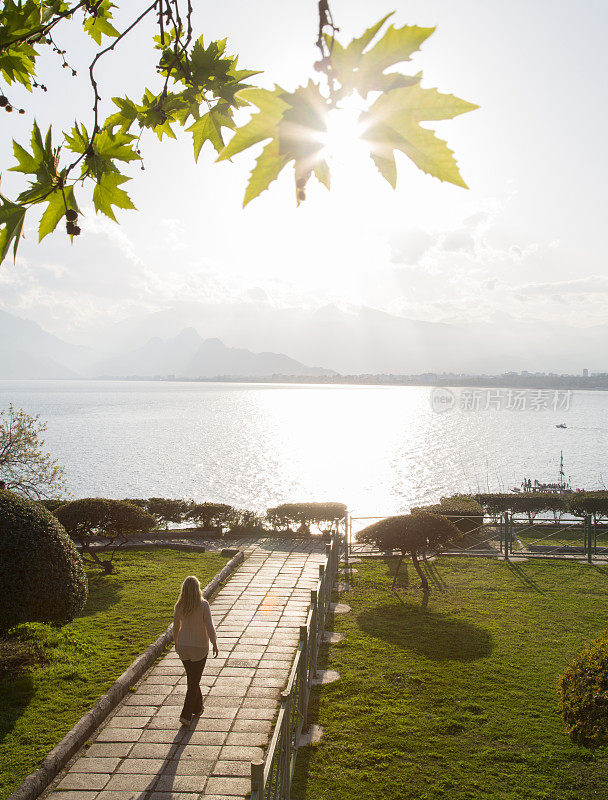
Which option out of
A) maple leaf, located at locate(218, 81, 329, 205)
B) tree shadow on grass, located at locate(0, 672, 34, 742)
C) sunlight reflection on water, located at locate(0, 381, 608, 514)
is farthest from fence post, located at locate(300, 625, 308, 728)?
sunlight reflection on water, located at locate(0, 381, 608, 514)

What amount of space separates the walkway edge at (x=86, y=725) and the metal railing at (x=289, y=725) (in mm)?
2458

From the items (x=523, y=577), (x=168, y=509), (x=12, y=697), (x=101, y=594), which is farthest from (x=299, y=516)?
(x=12, y=697)

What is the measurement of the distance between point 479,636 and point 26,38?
11.3 m

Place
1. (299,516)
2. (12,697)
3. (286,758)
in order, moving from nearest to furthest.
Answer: (286,758) < (12,697) < (299,516)

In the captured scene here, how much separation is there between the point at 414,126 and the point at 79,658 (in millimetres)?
10389

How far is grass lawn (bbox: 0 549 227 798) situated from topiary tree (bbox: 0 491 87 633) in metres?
0.89

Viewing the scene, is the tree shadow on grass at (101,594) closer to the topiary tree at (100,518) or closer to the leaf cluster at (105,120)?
the topiary tree at (100,518)

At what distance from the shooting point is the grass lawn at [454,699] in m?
6.34

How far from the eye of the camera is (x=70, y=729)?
7.18m

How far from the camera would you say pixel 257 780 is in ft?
12.8

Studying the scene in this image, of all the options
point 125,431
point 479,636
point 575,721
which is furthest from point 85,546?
point 125,431

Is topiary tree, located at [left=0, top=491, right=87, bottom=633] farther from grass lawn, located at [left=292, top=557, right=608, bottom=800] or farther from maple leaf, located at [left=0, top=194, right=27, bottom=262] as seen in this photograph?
maple leaf, located at [left=0, top=194, right=27, bottom=262]

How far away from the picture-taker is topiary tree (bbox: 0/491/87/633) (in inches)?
335

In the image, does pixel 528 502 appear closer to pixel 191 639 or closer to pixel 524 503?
pixel 524 503
